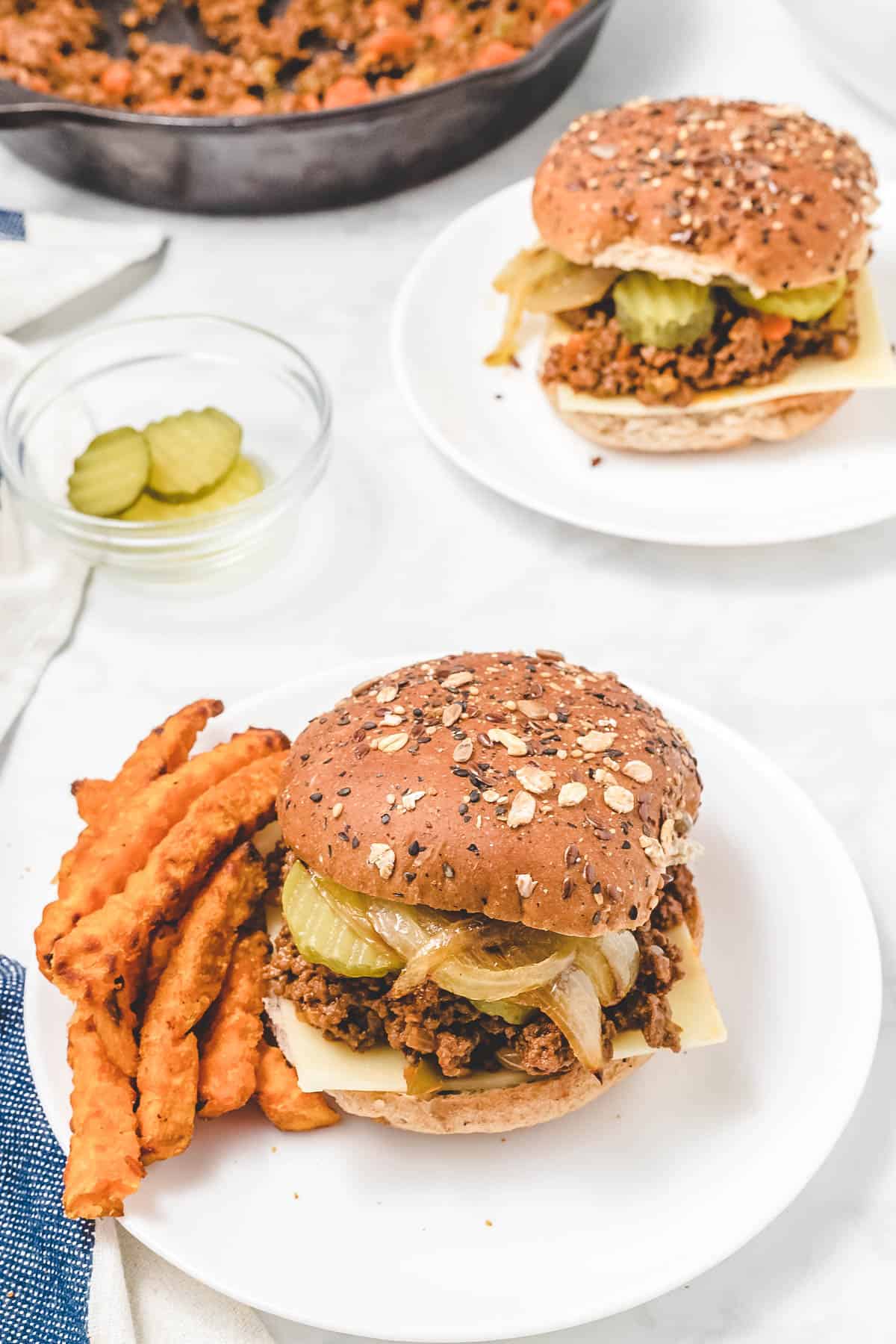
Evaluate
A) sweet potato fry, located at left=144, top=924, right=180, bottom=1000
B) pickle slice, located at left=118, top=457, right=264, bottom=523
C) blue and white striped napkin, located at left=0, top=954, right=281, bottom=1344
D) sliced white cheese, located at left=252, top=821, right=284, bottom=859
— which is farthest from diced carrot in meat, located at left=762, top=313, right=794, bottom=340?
blue and white striped napkin, located at left=0, top=954, right=281, bottom=1344

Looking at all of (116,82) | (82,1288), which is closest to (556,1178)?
(82,1288)

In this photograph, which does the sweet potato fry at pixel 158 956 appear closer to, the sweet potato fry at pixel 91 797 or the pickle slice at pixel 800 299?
the sweet potato fry at pixel 91 797

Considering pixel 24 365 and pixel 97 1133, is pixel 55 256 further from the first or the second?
pixel 97 1133

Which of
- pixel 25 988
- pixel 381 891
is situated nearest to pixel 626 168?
pixel 381 891

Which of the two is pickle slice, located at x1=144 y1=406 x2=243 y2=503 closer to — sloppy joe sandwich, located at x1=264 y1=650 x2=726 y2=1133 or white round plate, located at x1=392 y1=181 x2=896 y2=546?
white round plate, located at x1=392 y1=181 x2=896 y2=546

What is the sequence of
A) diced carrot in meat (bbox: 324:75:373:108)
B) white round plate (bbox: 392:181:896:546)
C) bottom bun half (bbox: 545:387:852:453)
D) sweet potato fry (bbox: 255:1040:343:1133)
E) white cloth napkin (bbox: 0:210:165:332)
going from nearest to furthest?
1. sweet potato fry (bbox: 255:1040:343:1133)
2. white round plate (bbox: 392:181:896:546)
3. bottom bun half (bbox: 545:387:852:453)
4. white cloth napkin (bbox: 0:210:165:332)
5. diced carrot in meat (bbox: 324:75:373:108)

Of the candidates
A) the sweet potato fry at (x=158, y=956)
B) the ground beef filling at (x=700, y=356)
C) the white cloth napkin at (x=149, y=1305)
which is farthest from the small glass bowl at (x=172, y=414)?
the white cloth napkin at (x=149, y=1305)
